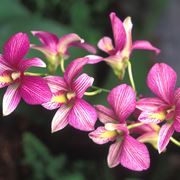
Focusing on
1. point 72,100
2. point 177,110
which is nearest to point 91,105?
point 72,100

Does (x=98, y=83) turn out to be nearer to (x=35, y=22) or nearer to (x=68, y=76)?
(x=35, y=22)

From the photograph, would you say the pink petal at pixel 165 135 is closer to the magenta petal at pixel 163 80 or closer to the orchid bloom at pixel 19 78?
the magenta petal at pixel 163 80

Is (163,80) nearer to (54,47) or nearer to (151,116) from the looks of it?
(151,116)

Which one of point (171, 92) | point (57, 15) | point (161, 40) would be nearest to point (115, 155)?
point (171, 92)

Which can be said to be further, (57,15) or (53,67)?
(57,15)

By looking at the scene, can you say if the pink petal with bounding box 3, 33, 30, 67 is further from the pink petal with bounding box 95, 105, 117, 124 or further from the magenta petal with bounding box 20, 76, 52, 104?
the pink petal with bounding box 95, 105, 117, 124

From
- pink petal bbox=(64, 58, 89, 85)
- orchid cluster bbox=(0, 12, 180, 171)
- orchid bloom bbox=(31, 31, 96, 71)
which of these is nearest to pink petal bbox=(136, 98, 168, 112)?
orchid cluster bbox=(0, 12, 180, 171)
